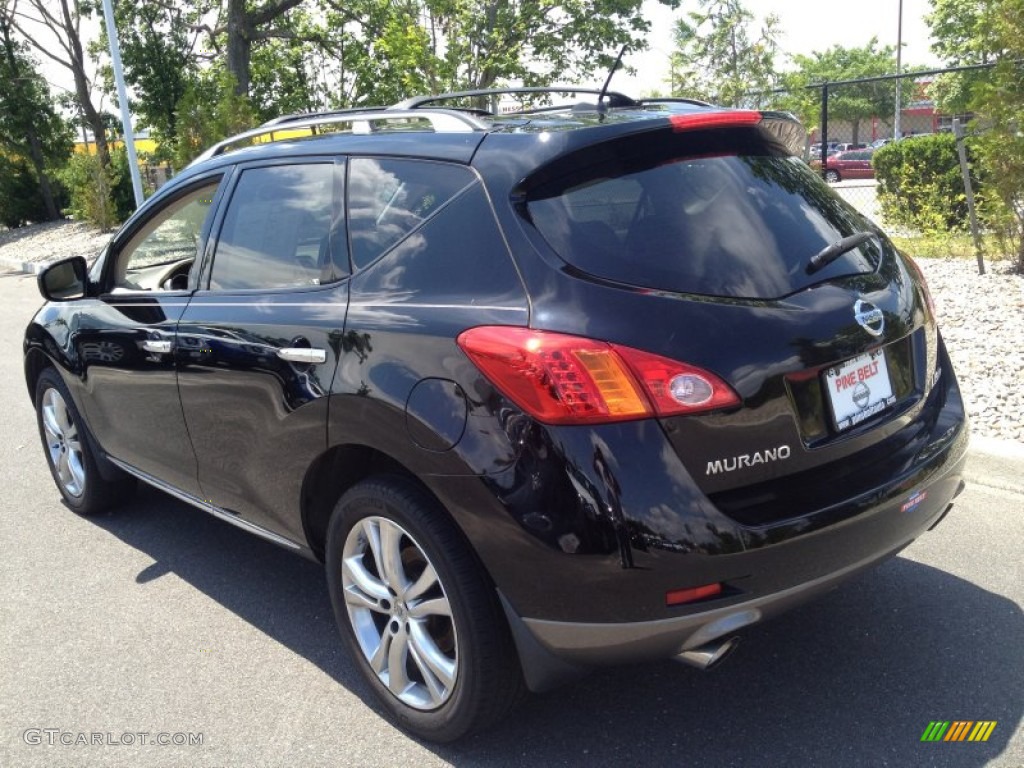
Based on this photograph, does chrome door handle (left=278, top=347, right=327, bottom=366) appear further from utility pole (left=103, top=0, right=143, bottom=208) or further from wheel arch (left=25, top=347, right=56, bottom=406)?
utility pole (left=103, top=0, right=143, bottom=208)

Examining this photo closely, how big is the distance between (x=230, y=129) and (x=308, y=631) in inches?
642

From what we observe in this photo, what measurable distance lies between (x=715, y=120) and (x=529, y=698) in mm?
1892

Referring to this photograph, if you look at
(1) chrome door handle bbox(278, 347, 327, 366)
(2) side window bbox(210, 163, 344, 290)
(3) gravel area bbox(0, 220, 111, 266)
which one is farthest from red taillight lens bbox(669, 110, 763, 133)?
(3) gravel area bbox(0, 220, 111, 266)

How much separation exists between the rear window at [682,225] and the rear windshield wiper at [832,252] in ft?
0.06

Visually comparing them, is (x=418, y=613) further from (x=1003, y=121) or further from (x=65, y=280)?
(x=1003, y=121)

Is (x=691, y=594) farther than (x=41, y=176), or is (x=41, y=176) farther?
(x=41, y=176)

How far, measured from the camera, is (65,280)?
425cm

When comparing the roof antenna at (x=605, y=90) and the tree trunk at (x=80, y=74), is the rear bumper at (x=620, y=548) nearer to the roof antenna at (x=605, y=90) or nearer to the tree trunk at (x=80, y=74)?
the roof antenna at (x=605, y=90)

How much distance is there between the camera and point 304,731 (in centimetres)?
283

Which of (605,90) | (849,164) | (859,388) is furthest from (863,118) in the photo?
(859,388)

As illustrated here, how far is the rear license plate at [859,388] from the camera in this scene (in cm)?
246

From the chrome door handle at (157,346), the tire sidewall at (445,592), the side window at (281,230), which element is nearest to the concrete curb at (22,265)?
the chrome door handle at (157,346)

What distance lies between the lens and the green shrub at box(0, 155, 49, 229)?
1156 inches

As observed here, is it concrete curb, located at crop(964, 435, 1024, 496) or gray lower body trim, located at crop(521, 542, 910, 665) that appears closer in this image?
gray lower body trim, located at crop(521, 542, 910, 665)
